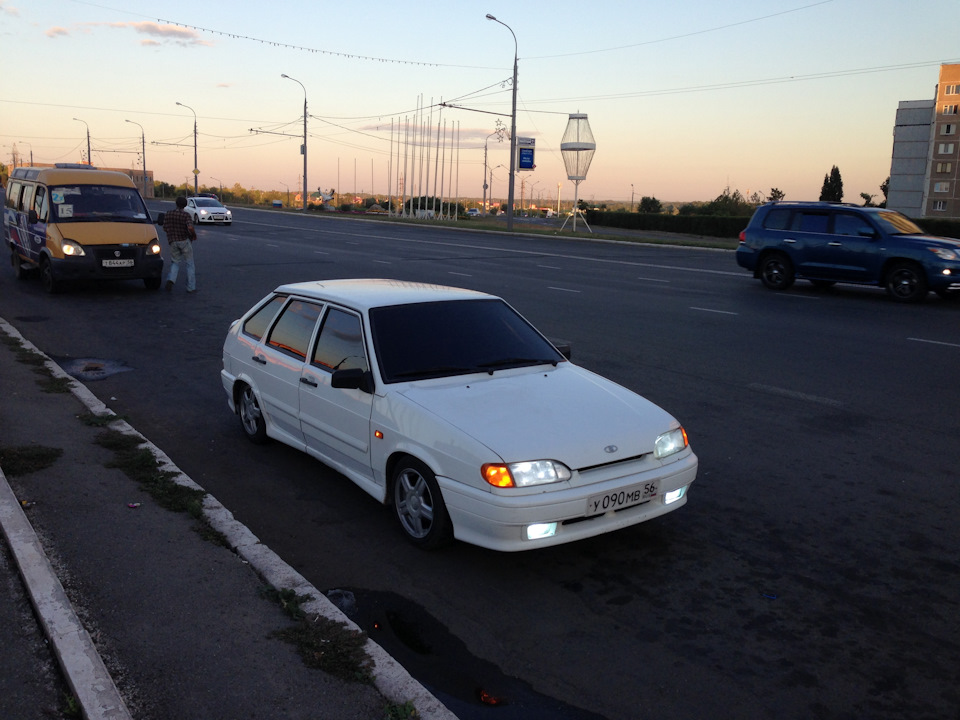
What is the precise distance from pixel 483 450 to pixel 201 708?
1.76 m

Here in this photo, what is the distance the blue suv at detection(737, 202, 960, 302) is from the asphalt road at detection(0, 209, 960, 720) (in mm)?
4941

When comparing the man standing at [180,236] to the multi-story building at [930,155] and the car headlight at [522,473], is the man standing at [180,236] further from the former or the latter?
the multi-story building at [930,155]

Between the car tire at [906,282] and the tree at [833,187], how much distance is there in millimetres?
81180

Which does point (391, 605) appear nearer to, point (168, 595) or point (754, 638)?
point (168, 595)

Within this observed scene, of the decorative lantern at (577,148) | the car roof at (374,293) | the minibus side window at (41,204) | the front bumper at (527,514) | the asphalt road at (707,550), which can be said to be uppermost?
the decorative lantern at (577,148)

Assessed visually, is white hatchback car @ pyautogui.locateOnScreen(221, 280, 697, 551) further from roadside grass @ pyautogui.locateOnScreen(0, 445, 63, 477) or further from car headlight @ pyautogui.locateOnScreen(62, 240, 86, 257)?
car headlight @ pyautogui.locateOnScreen(62, 240, 86, 257)

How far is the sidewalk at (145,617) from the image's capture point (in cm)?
321

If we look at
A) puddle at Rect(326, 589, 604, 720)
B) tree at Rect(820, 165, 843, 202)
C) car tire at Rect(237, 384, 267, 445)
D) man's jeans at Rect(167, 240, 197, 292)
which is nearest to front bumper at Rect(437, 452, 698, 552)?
puddle at Rect(326, 589, 604, 720)

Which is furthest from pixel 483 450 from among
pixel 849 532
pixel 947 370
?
pixel 947 370

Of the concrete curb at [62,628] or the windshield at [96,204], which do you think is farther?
the windshield at [96,204]

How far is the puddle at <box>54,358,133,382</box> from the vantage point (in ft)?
30.1

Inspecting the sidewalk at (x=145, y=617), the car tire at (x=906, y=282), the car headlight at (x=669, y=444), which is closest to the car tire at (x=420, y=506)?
the sidewalk at (x=145, y=617)

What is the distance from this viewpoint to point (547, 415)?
469 centimetres

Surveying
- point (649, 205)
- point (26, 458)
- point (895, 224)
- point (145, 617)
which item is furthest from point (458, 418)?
point (649, 205)
